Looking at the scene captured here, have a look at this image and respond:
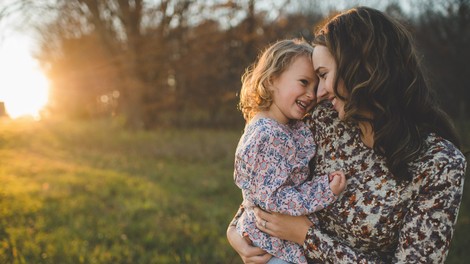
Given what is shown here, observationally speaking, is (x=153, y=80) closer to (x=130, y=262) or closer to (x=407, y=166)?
(x=130, y=262)

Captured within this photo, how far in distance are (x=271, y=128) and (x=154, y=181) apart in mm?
6001

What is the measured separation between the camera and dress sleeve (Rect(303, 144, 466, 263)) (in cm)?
155

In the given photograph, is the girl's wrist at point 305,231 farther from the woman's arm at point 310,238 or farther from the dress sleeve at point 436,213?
the dress sleeve at point 436,213

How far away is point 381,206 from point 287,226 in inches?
17.7

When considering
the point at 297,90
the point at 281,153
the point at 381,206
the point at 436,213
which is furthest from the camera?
the point at 297,90

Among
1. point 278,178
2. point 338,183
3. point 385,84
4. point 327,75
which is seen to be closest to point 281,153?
point 278,178

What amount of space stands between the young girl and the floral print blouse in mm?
75

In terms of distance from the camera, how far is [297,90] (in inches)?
84.5

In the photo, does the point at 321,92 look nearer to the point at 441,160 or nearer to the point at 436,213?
the point at 441,160

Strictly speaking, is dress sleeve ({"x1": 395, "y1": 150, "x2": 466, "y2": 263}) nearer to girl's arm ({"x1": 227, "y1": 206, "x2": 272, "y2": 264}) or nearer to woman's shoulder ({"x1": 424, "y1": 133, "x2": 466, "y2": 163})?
woman's shoulder ({"x1": 424, "y1": 133, "x2": 466, "y2": 163})

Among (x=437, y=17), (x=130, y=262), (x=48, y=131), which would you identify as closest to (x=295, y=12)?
(x=437, y=17)

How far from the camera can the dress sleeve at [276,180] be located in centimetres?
187

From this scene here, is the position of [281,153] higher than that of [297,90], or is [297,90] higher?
[297,90]

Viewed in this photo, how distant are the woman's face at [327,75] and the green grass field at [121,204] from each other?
98.8 inches
